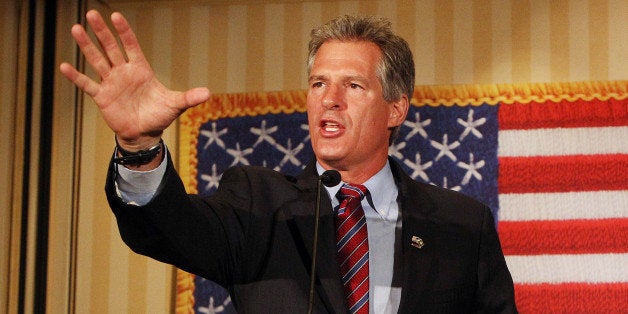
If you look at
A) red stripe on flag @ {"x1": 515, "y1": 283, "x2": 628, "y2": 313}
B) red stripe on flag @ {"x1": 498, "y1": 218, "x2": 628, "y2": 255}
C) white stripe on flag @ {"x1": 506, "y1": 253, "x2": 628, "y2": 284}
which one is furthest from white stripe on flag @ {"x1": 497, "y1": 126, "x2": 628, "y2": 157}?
red stripe on flag @ {"x1": 515, "y1": 283, "x2": 628, "y2": 313}

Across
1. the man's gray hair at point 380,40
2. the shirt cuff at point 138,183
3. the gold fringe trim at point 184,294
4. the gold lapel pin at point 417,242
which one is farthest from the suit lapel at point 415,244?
the gold fringe trim at point 184,294

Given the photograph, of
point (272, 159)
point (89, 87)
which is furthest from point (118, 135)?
point (272, 159)

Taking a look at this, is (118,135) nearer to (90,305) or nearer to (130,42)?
(130,42)

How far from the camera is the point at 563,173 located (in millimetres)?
3246

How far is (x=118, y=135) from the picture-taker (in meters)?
1.29

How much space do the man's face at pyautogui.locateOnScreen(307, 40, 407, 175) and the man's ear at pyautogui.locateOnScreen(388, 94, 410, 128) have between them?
0.04 meters

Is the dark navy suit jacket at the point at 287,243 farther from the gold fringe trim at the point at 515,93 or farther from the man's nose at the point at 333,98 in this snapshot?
the gold fringe trim at the point at 515,93

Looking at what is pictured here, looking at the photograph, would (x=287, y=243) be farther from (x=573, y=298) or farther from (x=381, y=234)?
(x=573, y=298)

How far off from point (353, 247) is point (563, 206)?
1.84 m

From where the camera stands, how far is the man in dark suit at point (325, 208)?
1297 millimetres

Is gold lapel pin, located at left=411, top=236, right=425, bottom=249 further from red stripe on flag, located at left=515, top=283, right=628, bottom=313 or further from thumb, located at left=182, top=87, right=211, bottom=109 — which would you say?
red stripe on flag, located at left=515, top=283, right=628, bottom=313

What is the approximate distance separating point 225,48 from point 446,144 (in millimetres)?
991

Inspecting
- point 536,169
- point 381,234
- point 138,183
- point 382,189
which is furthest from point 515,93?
point 138,183

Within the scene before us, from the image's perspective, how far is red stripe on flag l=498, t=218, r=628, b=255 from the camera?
3199 millimetres
